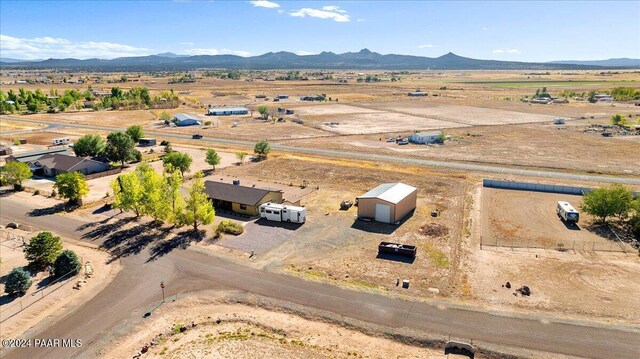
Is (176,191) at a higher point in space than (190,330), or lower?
higher

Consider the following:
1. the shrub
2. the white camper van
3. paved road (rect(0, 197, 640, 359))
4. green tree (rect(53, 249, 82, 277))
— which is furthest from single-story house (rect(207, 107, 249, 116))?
green tree (rect(53, 249, 82, 277))

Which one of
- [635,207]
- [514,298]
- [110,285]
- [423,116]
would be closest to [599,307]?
[514,298]

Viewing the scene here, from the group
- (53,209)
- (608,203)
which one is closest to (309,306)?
(608,203)

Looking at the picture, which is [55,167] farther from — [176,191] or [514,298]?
[514,298]

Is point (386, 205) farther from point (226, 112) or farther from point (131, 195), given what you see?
point (226, 112)

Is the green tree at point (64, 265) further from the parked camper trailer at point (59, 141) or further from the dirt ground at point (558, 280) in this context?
the parked camper trailer at point (59, 141)
